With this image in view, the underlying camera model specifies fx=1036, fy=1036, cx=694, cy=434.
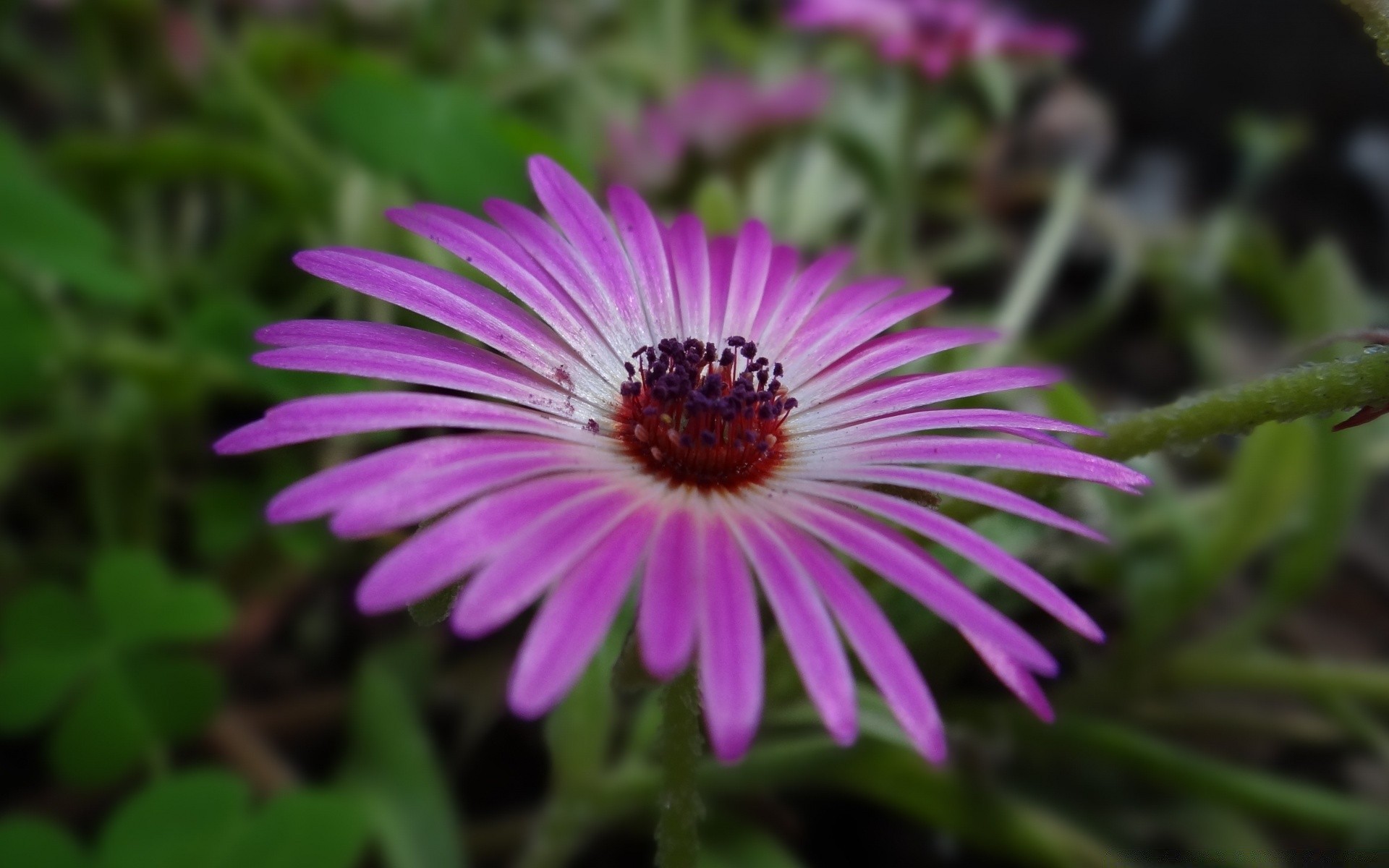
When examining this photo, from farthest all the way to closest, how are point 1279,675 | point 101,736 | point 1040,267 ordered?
point 1040,267 < point 1279,675 < point 101,736

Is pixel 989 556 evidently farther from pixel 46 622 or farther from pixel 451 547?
pixel 46 622

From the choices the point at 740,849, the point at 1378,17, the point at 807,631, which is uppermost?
the point at 1378,17

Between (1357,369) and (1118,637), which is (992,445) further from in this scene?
(1118,637)

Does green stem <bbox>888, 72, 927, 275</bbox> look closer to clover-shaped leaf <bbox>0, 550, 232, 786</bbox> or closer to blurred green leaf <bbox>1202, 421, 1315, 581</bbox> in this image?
blurred green leaf <bbox>1202, 421, 1315, 581</bbox>

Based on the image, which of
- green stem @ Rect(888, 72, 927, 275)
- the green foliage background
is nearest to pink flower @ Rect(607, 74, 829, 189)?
the green foliage background

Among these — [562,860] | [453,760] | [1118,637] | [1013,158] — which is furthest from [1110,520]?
[1013,158]

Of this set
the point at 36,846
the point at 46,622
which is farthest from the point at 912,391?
the point at 46,622

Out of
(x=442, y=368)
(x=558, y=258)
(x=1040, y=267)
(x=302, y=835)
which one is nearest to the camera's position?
(x=442, y=368)
